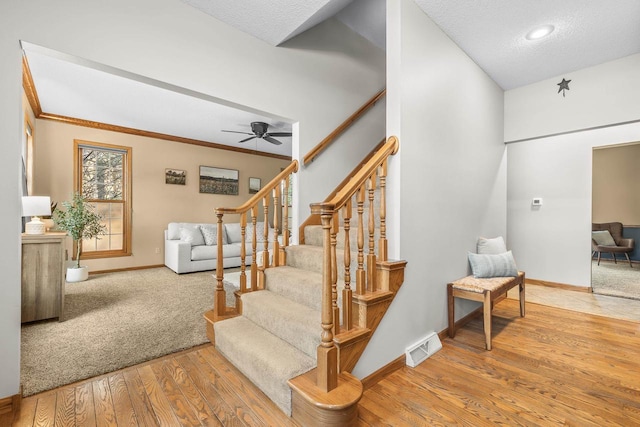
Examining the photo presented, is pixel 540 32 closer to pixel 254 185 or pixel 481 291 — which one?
pixel 481 291

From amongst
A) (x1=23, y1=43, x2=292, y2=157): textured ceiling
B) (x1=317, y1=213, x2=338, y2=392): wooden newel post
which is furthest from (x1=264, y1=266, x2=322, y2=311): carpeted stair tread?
(x1=23, y1=43, x2=292, y2=157): textured ceiling

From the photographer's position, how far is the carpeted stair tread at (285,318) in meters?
1.83

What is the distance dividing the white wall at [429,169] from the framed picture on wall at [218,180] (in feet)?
16.8

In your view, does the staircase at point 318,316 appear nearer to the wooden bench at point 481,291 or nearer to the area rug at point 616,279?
the wooden bench at point 481,291

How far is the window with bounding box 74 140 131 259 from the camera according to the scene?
16.4 ft

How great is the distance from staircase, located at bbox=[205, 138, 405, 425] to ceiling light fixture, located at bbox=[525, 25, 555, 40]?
1.84m

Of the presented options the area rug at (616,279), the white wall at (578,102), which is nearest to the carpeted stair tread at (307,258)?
the white wall at (578,102)

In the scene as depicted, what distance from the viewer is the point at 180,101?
4.12 meters

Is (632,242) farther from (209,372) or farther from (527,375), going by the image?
(209,372)

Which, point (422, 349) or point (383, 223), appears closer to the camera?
point (383, 223)

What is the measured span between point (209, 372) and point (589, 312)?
13.1 feet

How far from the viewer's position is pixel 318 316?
6.46 ft

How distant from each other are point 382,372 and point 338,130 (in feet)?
8.14

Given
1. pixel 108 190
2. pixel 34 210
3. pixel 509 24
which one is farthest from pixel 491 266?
pixel 108 190
